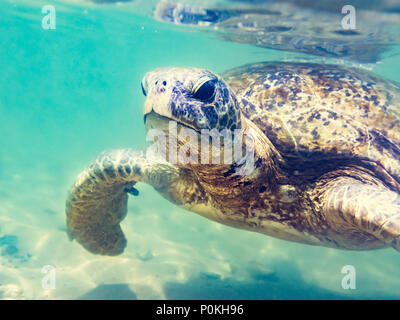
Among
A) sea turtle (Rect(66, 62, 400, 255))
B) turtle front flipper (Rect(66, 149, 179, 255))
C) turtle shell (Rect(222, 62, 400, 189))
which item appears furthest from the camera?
turtle front flipper (Rect(66, 149, 179, 255))

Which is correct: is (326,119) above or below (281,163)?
above

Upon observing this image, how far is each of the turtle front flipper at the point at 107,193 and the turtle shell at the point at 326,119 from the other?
5.33 ft

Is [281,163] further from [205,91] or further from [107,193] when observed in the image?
[107,193]

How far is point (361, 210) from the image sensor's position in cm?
288

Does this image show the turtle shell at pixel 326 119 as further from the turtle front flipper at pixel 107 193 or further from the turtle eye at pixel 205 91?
the turtle front flipper at pixel 107 193

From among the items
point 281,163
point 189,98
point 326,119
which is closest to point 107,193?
point 189,98

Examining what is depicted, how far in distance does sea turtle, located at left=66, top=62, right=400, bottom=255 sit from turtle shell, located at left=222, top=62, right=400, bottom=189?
1 cm

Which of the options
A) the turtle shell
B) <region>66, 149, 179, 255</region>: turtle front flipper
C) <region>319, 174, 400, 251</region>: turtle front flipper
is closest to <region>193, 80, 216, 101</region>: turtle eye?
the turtle shell

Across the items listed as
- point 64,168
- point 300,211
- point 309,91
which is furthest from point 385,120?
point 64,168

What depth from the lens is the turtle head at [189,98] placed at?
8.11 ft

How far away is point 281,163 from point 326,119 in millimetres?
861

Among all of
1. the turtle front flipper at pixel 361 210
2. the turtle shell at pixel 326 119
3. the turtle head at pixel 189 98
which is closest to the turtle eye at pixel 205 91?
the turtle head at pixel 189 98

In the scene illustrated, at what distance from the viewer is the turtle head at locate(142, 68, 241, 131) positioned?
2.47m

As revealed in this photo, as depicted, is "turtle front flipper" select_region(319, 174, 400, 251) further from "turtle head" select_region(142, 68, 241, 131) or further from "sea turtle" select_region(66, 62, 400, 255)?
"turtle head" select_region(142, 68, 241, 131)
